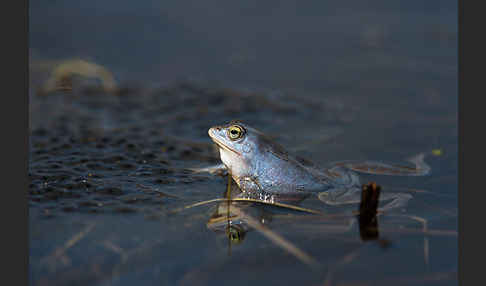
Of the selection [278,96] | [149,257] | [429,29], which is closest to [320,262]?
[149,257]

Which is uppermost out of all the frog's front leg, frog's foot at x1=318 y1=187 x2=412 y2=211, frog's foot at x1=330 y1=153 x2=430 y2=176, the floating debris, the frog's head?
the floating debris

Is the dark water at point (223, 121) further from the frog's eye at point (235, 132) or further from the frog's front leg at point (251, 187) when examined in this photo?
the frog's eye at point (235, 132)

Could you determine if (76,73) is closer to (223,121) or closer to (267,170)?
(223,121)

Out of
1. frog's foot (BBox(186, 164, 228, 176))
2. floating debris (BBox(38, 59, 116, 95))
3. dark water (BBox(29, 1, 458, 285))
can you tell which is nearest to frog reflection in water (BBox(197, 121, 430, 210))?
frog's foot (BBox(186, 164, 228, 176))

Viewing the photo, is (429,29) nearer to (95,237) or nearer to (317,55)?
(317,55)

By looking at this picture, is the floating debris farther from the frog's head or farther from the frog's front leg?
the frog's front leg

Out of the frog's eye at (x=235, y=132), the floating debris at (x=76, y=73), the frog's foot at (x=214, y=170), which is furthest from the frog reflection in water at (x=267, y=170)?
the floating debris at (x=76, y=73)
